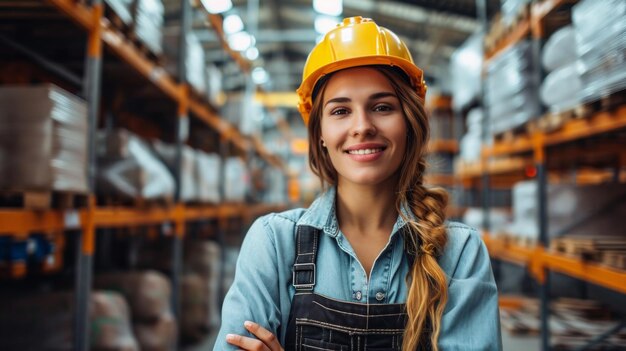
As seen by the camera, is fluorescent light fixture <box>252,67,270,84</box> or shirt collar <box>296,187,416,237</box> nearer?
shirt collar <box>296,187,416,237</box>

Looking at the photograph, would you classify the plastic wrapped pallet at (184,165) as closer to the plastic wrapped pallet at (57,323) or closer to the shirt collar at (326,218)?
the plastic wrapped pallet at (57,323)

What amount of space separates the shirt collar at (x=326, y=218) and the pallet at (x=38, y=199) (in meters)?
1.58

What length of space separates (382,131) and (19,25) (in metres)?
3.01

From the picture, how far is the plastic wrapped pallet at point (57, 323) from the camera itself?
10.00 ft

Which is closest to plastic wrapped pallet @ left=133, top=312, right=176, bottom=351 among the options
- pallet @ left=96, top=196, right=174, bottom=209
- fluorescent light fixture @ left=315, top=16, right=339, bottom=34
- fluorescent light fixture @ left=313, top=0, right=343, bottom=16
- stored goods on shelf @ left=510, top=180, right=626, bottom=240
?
pallet @ left=96, top=196, right=174, bottom=209

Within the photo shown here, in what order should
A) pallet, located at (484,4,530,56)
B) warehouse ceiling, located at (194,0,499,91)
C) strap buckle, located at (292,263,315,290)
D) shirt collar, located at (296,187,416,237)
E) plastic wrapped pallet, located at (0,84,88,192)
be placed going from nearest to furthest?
1. strap buckle, located at (292,263,315,290)
2. shirt collar, located at (296,187,416,237)
3. plastic wrapped pallet, located at (0,84,88,192)
4. pallet, located at (484,4,530,56)
5. warehouse ceiling, located at (194,0,499,91)

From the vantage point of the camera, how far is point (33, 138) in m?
2.52

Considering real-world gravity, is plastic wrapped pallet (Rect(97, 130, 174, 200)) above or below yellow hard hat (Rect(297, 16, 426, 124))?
below

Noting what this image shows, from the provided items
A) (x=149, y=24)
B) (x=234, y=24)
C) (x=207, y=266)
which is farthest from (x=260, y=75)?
(x=149, y=24)

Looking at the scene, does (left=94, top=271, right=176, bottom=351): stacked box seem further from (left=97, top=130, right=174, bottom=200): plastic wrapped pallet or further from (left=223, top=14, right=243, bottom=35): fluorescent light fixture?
(left=223, top=14, right=243, bottom=35): fluorescent light fixture

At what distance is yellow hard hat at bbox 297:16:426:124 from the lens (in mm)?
1740

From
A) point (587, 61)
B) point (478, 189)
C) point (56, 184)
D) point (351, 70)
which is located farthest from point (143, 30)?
point (478, 189)

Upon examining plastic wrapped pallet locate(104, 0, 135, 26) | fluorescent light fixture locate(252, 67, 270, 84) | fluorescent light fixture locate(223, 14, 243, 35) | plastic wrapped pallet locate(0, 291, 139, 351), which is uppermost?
fluorescent light fixture locate(223, 14, 243, 35)

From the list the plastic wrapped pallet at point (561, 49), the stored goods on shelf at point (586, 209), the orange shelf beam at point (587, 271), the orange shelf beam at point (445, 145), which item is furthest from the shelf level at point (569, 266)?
the orange shelf beam at point (445, 145)
